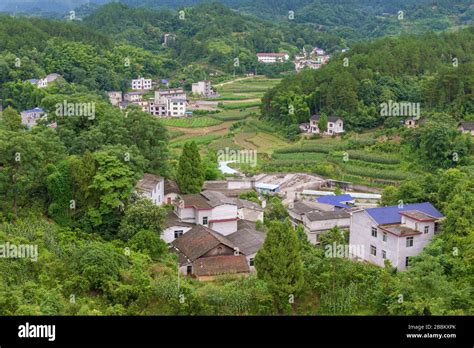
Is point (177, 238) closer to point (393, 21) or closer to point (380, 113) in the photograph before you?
point (380, 113)

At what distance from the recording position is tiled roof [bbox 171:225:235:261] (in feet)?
43.3

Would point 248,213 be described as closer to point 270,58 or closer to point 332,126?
point 332,126

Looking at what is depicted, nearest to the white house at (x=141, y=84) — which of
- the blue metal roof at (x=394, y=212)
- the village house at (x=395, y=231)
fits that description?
the village house at (x=395, y=231)

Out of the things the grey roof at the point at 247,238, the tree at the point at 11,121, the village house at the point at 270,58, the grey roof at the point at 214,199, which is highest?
the village house at the point at 270,58

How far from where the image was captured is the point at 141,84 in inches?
1946

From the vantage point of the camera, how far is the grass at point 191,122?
1451 inches

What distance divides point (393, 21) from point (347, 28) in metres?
6.61

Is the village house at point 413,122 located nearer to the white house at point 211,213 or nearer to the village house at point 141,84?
the white house at point 211,213

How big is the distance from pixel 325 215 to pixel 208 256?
4.67 metres

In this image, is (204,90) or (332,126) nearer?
(332,126)

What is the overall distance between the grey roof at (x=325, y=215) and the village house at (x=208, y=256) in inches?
131

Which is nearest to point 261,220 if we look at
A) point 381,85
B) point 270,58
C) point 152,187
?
point 152,187
